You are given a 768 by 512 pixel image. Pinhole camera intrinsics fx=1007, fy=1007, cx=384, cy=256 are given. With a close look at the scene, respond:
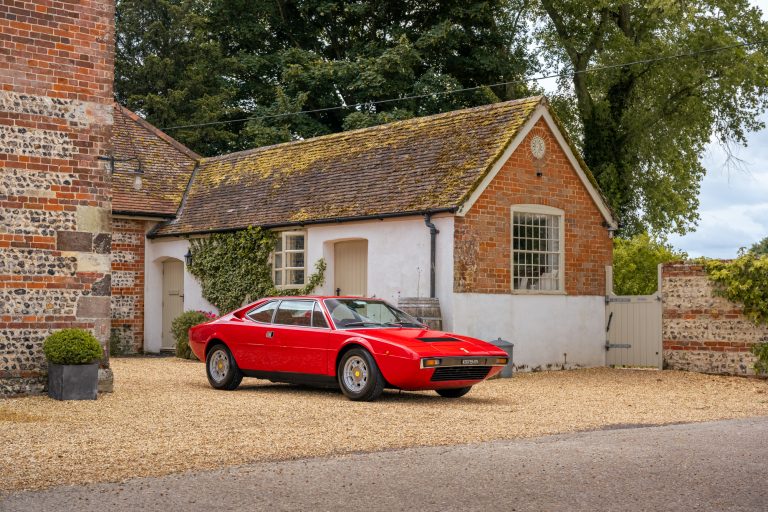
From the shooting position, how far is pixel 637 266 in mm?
28969

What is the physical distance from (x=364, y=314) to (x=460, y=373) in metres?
1.87

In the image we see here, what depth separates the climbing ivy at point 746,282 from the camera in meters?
18.6

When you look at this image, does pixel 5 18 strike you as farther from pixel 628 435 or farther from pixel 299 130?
pixel 299 130

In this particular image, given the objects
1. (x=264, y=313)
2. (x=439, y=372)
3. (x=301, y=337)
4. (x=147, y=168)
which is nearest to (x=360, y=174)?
(x=264, y=313)

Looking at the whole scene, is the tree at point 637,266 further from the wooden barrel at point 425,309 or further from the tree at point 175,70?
the tree at point 175,70

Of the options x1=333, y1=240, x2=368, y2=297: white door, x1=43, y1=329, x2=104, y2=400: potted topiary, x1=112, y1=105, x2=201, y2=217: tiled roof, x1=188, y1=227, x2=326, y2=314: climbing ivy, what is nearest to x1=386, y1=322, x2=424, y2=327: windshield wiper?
x1=43, y1=329, x2=104, y2=400: potted topiary

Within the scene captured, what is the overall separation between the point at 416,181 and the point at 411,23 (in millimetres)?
18257

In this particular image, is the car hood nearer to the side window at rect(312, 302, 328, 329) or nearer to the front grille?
the front grille

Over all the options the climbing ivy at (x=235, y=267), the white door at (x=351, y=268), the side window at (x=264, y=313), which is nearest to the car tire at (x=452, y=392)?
the side window at (x=264, y=313)

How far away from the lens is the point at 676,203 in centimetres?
3531

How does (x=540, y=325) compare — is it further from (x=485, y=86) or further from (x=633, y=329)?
(x=485, y=86)

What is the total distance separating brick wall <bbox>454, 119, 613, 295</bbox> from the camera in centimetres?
1916

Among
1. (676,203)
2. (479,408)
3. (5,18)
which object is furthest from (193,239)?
(676,203)

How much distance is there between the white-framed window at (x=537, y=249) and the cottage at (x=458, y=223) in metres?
0.03
